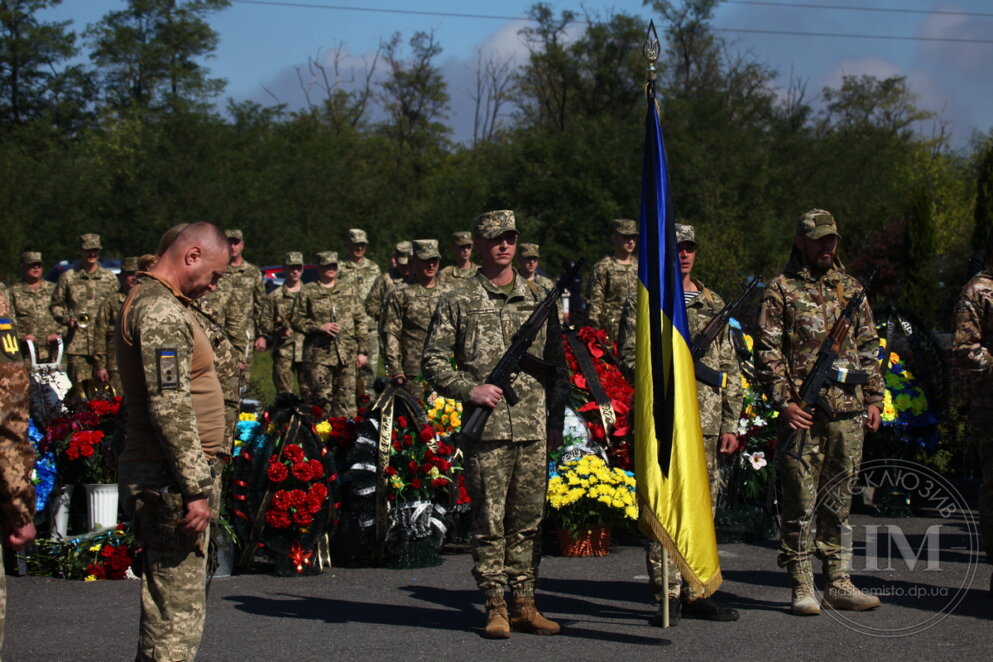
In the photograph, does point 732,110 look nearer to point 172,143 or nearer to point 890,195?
point 890,195

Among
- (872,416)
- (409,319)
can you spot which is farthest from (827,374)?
(409,319)

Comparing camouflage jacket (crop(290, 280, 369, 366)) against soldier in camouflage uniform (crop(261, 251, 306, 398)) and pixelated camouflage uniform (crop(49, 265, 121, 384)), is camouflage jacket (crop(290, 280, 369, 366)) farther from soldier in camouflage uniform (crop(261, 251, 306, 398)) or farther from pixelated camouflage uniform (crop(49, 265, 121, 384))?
pixelated camouflage uniform (crop(49, 265, 121, 384))

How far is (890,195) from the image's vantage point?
43625 millimetres

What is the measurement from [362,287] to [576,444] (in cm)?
871

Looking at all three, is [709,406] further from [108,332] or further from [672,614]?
[108,332]

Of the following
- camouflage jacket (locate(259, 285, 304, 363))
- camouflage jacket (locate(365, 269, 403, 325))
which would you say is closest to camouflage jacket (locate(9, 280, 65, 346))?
camouflage jacket (locate(259, 285, 304, 363))

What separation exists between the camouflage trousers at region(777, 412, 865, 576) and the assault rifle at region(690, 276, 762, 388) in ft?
1.71

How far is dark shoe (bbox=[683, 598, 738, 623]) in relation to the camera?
6980 mm

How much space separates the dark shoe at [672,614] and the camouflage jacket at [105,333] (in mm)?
8506

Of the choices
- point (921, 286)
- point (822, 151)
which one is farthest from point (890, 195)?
point (921, 286)

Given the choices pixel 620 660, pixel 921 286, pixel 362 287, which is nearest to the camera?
pixel 620 660

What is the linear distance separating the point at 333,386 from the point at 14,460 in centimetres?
972

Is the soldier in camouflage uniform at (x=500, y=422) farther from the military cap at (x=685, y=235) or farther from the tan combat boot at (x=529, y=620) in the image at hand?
the military cap at (x=685, y=235)

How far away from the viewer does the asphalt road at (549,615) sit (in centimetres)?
635
